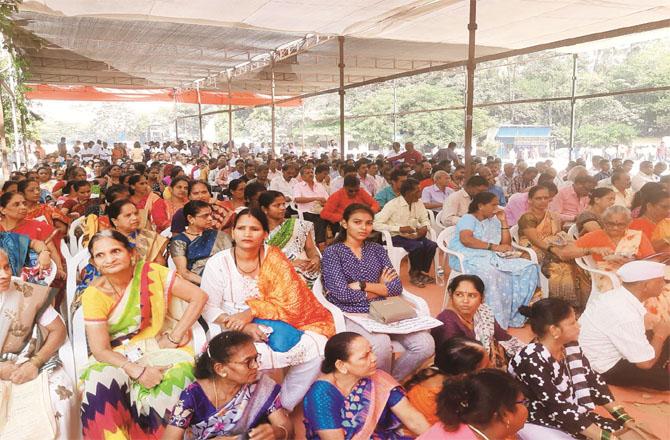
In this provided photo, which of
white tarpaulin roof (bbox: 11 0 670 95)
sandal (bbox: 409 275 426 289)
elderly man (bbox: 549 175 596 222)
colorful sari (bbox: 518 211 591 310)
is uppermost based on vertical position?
white tarpaulin roof (bbox: 11 0 670 95)

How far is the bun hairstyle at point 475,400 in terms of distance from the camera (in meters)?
1.70

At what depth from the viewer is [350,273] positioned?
3096 mm

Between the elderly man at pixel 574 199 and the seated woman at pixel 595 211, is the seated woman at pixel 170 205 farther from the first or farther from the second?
the elderly man at pixel 574 199

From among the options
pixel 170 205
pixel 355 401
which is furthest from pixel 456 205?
pixel 355 401

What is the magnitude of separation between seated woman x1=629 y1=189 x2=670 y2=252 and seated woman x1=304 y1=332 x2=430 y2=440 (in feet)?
8.81

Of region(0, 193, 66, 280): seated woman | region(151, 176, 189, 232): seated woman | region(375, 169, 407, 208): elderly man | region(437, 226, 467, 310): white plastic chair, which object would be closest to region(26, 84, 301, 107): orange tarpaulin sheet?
region(375, 169, 407, 208): elderly man

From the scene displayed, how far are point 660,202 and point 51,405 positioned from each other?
4.10 m

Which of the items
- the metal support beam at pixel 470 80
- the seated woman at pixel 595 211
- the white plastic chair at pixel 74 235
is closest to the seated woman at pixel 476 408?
the seated woman at pixel 595 211

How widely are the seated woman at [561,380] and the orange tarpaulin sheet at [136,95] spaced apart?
57.7 feet

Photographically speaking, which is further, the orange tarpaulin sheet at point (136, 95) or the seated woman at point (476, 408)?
the orange tarpaulin sheet at point (136, 95)

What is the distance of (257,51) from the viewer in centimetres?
1091

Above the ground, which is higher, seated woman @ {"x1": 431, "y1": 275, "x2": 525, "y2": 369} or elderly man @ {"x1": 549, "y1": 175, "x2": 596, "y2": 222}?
elderly man @ {"x1": 549, "y1": 175, "x2": 596, "y2": 222}

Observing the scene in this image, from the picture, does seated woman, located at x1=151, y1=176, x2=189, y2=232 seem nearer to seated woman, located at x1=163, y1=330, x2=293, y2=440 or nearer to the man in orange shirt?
the man in orange shirt

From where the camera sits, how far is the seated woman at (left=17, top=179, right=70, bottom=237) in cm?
434
